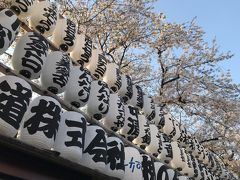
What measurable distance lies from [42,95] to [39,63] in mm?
637

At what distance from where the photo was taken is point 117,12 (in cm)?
1723

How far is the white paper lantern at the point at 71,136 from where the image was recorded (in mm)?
6707

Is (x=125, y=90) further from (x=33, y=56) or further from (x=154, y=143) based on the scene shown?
(x=33, y=56)

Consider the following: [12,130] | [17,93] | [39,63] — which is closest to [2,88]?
[17,93]

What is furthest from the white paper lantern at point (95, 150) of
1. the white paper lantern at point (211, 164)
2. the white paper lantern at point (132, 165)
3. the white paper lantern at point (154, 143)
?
the white paper lantern at point (211, 164)

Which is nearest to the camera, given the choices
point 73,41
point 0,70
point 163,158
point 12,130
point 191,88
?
point 12,130

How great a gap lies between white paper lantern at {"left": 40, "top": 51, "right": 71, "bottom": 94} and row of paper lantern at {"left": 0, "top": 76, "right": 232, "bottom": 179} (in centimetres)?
57

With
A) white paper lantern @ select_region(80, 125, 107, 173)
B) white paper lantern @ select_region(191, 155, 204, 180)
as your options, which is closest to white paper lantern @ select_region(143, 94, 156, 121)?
white paper lantern @ select_region(191, 155, 204, 180)

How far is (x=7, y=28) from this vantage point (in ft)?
20.7

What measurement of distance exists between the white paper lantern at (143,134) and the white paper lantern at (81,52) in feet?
8.15

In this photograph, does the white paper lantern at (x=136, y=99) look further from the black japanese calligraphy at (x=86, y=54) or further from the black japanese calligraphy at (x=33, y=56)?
the black japanese calligraphy at (x=33, y=56)

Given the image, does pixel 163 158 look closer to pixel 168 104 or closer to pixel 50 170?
pixel 50 170

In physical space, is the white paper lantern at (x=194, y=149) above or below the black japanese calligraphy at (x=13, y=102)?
above

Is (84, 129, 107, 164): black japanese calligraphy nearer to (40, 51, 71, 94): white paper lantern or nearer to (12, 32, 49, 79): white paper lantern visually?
(40, 51, 71, 94): white paper lantern
